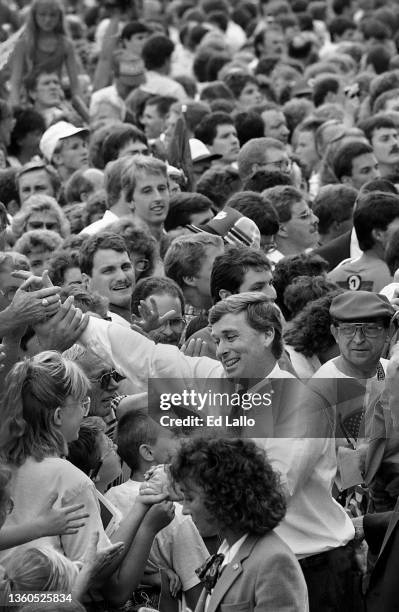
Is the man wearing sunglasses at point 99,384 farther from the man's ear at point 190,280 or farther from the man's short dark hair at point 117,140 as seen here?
the man's short dark hair at point 117,140

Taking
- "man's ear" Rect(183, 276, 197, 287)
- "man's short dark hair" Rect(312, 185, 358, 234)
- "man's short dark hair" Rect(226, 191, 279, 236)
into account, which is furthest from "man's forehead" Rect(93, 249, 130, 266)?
"man's short dark hair" Rect(312, 185, 358, 234)

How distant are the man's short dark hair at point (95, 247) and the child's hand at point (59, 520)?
256cm

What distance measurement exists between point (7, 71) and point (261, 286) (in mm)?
8299

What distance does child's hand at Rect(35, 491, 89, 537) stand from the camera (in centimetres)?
461

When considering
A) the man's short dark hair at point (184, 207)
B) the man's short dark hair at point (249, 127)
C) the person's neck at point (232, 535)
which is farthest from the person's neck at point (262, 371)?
the man's short dark hair at point (249, 127)

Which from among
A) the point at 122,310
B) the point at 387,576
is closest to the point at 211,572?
the point at 387,576

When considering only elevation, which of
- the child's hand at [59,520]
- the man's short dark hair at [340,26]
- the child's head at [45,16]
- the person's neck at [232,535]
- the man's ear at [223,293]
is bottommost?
the man's short dark hair at [340,26]

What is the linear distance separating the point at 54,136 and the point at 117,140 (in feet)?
3.58

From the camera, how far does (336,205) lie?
9.38 metres

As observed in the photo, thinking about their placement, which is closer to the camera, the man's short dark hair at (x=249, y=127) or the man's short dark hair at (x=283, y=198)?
the man's short dark hair at (x=283, y=198)

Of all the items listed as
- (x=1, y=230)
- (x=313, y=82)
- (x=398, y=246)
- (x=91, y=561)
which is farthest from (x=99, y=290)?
(x=313, y=82)

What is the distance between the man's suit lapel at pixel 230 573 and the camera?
14.3 feet

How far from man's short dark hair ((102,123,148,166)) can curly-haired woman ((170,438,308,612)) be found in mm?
5962

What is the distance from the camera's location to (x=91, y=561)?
4477mm
